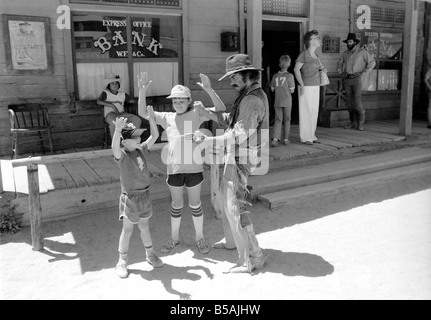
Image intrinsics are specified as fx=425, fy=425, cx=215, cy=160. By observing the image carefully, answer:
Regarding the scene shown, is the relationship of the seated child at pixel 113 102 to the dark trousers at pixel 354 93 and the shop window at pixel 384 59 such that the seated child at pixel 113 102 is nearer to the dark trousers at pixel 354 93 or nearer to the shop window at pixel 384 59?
the dark trousers at pixel 354 93

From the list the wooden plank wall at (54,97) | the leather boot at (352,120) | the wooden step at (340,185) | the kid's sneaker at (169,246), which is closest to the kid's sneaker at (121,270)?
the kid's sneaker at (169,246)

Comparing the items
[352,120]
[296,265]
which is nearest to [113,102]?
[296,265]

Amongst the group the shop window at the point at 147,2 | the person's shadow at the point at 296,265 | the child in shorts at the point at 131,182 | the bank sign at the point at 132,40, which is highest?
the shop window at the point at 147,2

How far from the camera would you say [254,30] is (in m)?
5.61

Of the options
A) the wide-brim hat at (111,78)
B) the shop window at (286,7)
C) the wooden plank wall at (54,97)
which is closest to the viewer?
the wooden plank wall at (54,97)

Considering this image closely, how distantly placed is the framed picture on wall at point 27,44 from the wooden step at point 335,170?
359 centimetres

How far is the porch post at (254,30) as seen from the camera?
18.3ft

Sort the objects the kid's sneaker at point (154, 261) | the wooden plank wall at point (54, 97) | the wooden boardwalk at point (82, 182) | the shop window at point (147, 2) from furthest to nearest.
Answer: the shop window at point (147, 2)
the wooden plank wall at point (54, 97)
the wooden boardwalk at point (82, 182)
the kid's sneaker at point (154, 261)

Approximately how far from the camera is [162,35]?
7234 millimetres

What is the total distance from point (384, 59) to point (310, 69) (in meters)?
4.09

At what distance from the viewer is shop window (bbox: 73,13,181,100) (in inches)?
262
